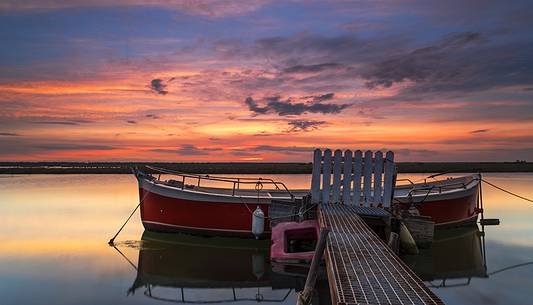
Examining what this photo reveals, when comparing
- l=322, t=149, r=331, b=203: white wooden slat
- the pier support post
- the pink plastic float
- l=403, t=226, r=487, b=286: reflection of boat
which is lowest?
l=403, t=226, r=487, b=286: reflection of boat

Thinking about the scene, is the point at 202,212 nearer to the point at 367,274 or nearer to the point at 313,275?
the point at 313,275

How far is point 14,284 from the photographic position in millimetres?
11523

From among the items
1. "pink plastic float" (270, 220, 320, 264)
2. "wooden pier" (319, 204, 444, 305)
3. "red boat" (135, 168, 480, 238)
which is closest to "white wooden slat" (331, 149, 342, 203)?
"red boat" (135, 168, 480, 238)

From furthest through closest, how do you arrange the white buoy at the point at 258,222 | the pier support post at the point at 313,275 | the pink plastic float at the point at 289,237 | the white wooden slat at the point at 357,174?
the white buoy at the point at 258,222 → the white wooden slat at the point at 357,174 → the pink plastic float at the point at 289,237 → the pier support post at the point at 313,275

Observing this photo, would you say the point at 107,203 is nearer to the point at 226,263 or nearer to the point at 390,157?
the point at 226,263

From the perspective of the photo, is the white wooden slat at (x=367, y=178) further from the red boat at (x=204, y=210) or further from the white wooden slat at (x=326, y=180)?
the red boat at (x=204, y=210)

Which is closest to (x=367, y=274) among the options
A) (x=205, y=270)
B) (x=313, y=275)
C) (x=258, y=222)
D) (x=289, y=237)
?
(x=313, y=275)

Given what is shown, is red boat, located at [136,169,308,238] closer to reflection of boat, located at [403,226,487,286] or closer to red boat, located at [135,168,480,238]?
red boat, located at [135,168,480,238]

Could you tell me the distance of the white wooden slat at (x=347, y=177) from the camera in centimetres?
1545

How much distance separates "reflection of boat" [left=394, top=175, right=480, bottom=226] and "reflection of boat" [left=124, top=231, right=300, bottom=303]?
22.2 ft

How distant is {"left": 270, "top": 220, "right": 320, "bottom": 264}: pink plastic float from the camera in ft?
40.8

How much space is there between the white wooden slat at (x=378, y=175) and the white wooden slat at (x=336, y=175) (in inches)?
51.6

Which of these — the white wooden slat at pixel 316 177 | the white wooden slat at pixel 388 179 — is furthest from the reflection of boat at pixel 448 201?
the white wooden slat at pixel 316 177

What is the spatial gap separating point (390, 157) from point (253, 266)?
6361mm
